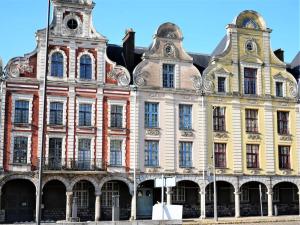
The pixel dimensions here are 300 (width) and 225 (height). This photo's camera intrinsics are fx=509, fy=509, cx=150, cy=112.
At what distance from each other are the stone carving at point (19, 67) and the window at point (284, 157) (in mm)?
19779

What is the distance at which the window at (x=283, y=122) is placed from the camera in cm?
3975

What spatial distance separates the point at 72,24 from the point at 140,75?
595cm

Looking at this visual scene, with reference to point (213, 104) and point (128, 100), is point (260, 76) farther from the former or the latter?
point (128, 100)

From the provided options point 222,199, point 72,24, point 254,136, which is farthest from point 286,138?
point 72,24

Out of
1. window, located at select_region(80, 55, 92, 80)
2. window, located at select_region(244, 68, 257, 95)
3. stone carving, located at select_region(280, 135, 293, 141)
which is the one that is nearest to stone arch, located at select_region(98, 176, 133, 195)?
window, located at select_region(80, 55, 92, 80)

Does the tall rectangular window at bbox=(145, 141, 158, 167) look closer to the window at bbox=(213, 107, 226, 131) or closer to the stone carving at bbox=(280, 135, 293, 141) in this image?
the window at bbox=(213, 107, 226, 131)

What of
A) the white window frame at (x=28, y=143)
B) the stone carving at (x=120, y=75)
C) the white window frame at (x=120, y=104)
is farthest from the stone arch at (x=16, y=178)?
the stone carving at (x=120, y=75)

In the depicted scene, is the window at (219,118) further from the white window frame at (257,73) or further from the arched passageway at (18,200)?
the arched passageway at (18,200)

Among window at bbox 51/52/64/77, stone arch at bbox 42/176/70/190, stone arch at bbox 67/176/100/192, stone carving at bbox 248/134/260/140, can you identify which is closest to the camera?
stone arch at bbox 42/176/70/190

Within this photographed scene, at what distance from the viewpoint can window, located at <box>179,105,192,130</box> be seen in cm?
3709

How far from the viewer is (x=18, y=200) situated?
33.3m

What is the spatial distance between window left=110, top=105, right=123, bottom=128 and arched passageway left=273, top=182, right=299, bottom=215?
45.3ft

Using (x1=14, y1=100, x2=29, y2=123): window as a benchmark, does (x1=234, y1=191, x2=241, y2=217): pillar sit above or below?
below

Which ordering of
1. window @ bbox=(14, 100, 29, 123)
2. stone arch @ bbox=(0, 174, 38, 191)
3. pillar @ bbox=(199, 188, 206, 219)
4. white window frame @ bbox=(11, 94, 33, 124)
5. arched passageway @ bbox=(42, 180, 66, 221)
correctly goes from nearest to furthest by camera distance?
stone arch @ bbox=(0, 174, 38, 191), white window frame @ bbox=(11, 94, 33, 124), window @ bbox=(14, 100, 29, 123), arched passageway @ bbox=(42, 180, 66, 221), pillar @ bbox=(199, 188, 206, 219)
